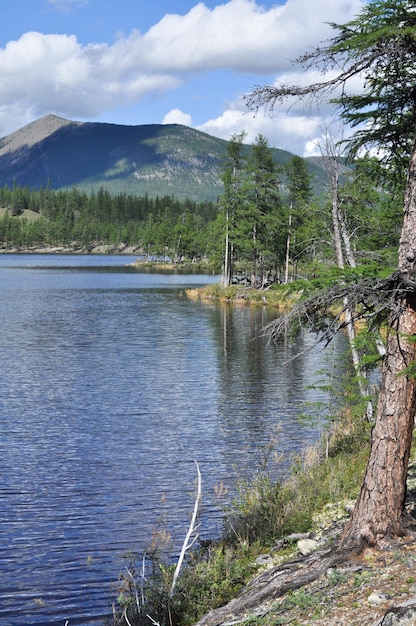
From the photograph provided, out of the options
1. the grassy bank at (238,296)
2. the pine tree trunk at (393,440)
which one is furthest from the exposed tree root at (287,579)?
the grassy bank at (238,296)

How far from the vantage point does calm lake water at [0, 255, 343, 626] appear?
49.4ft

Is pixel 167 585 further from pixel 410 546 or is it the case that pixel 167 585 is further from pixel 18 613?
pixel 410 546

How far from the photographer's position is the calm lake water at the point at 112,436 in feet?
49.4

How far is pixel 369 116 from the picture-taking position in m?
12.2

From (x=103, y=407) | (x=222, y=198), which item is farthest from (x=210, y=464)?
(x=222, y=198)

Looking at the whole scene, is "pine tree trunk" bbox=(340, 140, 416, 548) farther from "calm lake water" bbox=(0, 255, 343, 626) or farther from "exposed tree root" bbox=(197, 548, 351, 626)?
"calm lake water" bbox=(0, 255, 343, 626)

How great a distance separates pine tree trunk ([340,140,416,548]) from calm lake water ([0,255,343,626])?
3450mm

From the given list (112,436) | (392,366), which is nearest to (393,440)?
(392,366)

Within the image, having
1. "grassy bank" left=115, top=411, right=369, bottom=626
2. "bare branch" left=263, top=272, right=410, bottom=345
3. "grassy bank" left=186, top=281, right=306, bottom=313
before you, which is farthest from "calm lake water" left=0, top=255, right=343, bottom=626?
"grassy bank" left=186, top=281, right=306, bottom=313

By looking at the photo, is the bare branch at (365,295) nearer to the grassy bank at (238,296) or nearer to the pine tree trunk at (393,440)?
the pine tree trunk at (393,440)

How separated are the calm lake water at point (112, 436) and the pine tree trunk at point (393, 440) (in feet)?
11.3

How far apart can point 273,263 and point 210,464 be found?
Answer: 72806 mm

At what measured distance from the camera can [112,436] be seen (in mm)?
25219

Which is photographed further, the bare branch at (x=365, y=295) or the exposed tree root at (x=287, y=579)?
the bare branch at (x=365, y=295)
